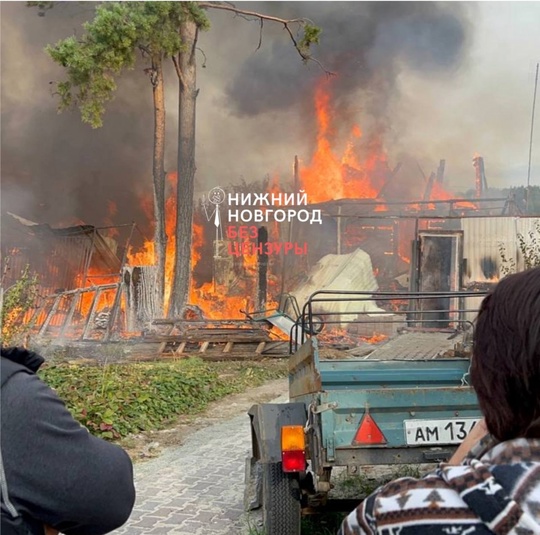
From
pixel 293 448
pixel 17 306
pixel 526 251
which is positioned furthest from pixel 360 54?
pixel 293 448

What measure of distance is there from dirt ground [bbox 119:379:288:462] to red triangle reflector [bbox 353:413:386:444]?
14.8 ft

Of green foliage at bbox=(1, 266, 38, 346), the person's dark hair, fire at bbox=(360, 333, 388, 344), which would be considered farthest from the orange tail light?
fire at bbox=(360, 333, 388, 344)

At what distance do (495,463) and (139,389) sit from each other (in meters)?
9.16

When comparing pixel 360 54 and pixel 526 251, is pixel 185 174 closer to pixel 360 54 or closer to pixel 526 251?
pixel 360 54

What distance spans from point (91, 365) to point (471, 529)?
1204cm

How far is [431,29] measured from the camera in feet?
50.3

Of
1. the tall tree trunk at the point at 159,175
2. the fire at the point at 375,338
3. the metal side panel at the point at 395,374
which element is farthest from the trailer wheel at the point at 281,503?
the tall tree trunk at the point at 159,175

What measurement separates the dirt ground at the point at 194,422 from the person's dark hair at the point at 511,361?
264 inches

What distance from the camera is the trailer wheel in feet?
13.1

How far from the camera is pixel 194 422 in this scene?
9281 millimetres

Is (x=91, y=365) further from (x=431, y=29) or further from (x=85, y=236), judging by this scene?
(x=431, y=29)

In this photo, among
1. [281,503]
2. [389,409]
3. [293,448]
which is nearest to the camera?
[389,409]

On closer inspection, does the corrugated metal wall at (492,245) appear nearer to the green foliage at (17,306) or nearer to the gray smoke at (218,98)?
the gray smoke at (218,98)

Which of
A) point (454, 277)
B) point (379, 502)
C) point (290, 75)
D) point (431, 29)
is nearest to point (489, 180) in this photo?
point (454, 277)
